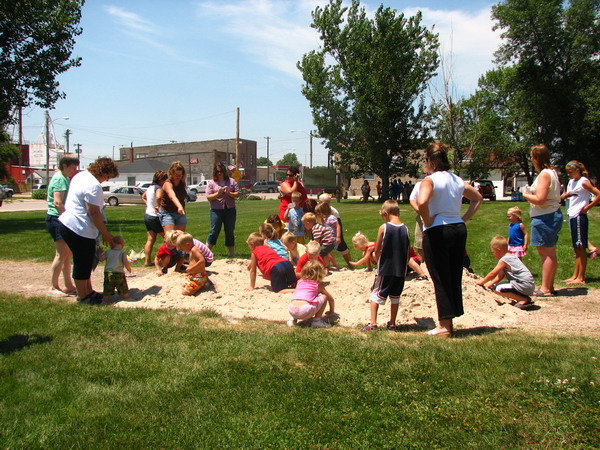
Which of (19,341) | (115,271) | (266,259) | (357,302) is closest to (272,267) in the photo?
(266,259)

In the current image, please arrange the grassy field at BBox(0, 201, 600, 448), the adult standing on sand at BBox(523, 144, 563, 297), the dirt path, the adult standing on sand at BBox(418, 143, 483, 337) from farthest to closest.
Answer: the adult standing on sand at BBox(523, 144, 563, 297) < the dirt path < the adult standing on sand at BBox(418, 143, 483, 337) < the grassy field at BBox(0, 201, 600, 448)

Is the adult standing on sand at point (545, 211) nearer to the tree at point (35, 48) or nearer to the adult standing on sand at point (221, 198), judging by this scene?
the adult standing on sand at point (221, 198)

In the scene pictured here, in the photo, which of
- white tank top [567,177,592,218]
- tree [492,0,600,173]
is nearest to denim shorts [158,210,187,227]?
white tank top [567,177,592,218]

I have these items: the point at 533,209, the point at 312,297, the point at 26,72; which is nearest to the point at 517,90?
the point at 26,72

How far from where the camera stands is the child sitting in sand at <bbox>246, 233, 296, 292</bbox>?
7.26m

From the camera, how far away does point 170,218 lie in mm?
8828

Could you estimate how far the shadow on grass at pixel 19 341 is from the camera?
4.73m

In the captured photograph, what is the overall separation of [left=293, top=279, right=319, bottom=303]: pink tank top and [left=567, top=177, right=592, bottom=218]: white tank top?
14.5 ft

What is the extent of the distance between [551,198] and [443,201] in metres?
2.75

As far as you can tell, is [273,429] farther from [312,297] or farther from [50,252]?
[50,252]

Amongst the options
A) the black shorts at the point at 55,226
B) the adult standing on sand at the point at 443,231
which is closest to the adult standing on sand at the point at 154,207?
the black shorts at the point at 55,226

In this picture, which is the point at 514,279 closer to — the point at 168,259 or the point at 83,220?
the point at 168,259

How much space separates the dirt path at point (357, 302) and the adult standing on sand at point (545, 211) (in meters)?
0.42

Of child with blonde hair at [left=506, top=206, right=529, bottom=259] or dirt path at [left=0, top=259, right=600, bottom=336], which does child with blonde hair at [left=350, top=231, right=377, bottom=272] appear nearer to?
dirt path at [left=0, top=259, right=600, bottom=336]
